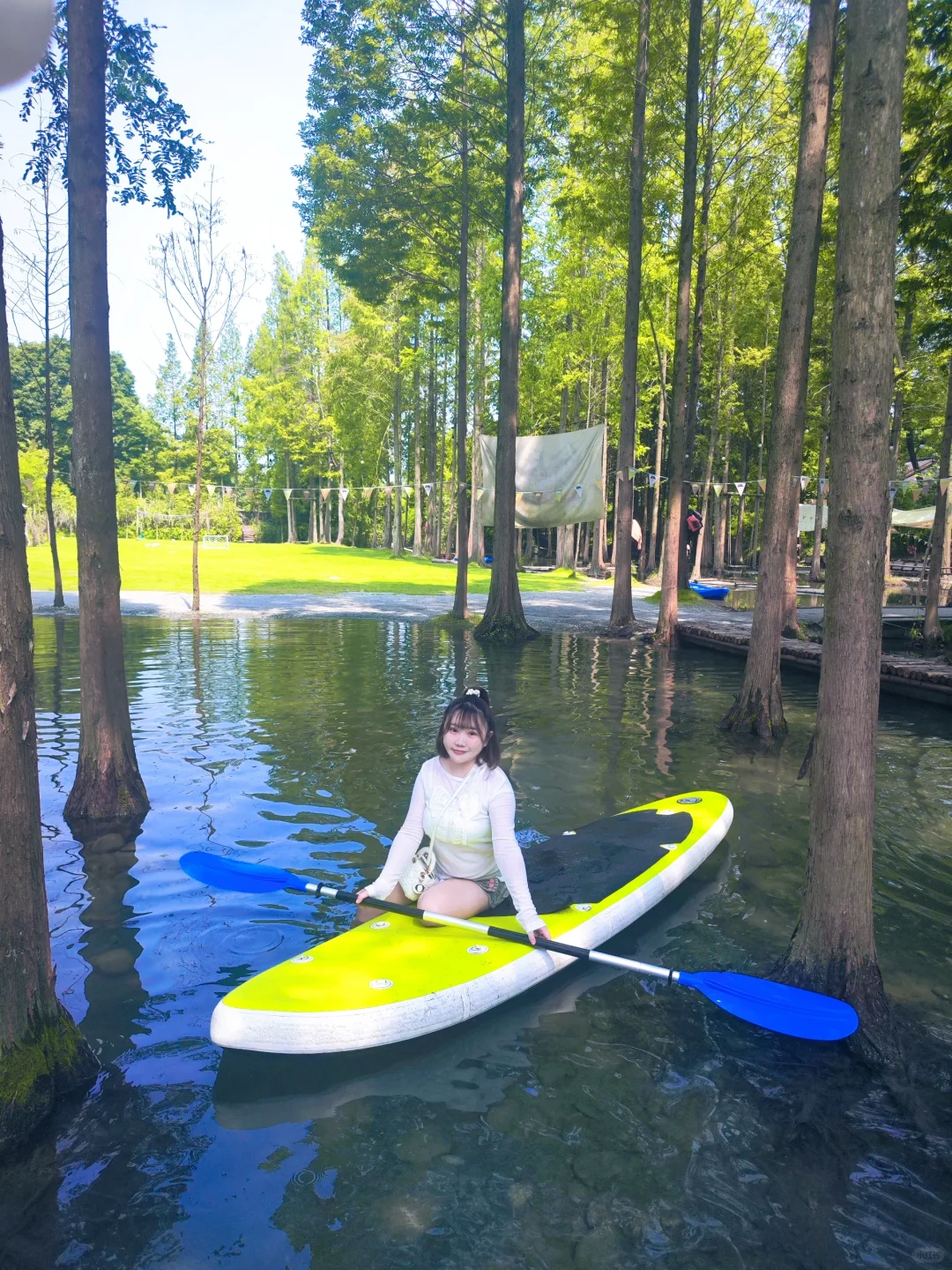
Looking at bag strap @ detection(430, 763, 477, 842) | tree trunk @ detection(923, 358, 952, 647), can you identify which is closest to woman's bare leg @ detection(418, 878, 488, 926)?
bag strap @ detection(430, 763, 477, 842)

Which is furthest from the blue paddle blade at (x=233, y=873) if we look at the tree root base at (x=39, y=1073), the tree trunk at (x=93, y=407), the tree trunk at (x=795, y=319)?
the tree trunk at (x=795, y=319)

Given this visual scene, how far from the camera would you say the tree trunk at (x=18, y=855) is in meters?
2.93

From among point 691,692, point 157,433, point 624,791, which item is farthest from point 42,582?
point 157,433

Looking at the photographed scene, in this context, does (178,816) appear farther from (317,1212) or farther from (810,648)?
(810,648)

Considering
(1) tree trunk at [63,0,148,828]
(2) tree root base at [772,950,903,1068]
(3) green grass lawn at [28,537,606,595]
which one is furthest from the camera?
(3) green grass lawn at [28,537,606,595]

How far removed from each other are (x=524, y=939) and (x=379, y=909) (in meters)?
0.78

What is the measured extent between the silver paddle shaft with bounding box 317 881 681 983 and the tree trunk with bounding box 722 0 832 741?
5.11 m

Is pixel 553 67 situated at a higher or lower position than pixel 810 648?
higher

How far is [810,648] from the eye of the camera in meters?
13.1

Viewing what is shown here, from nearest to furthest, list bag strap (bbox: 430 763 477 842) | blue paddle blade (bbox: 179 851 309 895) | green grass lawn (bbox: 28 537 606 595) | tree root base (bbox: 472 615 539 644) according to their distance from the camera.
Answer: bag strap (bbox: 430 763 477 842) < blue paddle blade (bbox: 179 851 309 895) < tree root base (bbox: 472 615 539 644) < green grass lawn (bbox: 28 537 606 595)

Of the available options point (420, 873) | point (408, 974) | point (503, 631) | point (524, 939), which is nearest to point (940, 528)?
point (503, 631)

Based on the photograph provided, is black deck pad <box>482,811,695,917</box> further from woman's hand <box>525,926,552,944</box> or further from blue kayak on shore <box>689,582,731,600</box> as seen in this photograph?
blue kayak on shore <box>689,582,731,600</box>

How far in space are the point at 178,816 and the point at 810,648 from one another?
9826 millimetres

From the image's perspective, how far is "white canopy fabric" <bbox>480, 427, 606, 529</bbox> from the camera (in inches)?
666
